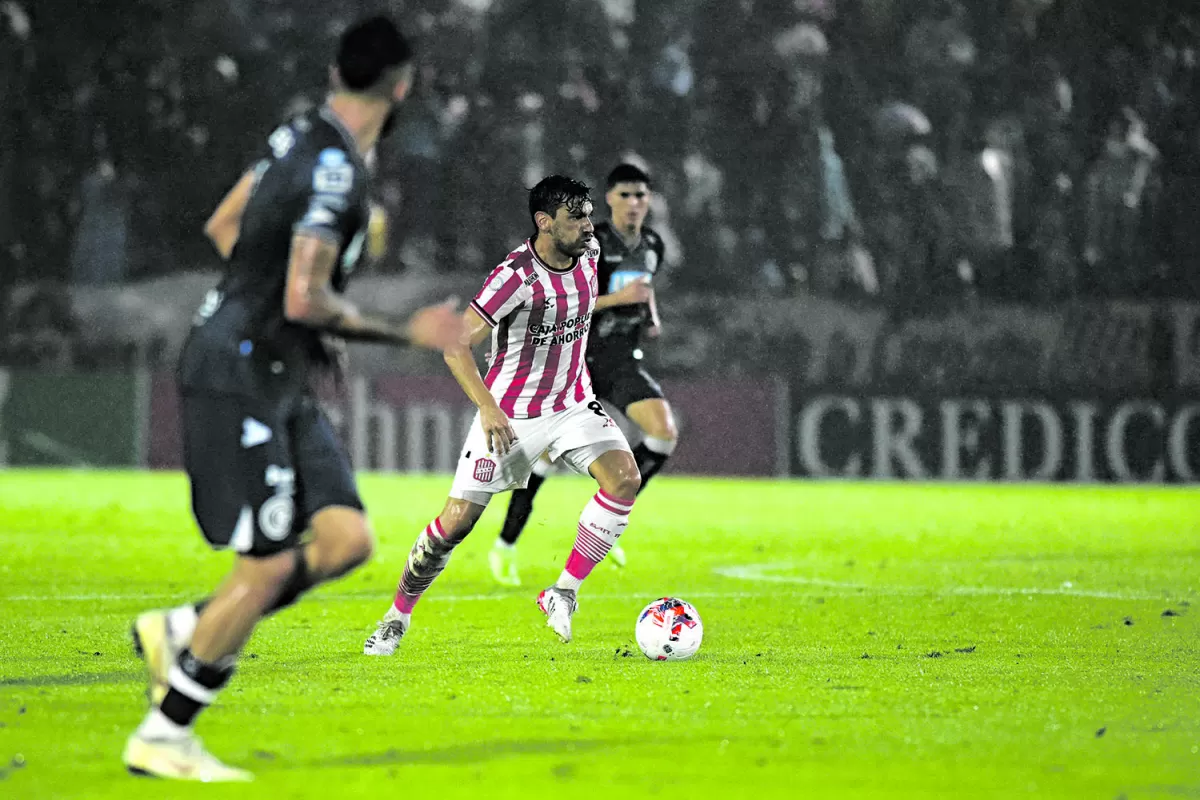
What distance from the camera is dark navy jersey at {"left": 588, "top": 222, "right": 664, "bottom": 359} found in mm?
11609

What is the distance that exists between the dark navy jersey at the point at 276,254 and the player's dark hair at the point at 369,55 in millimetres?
125

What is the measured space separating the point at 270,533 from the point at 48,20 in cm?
2873

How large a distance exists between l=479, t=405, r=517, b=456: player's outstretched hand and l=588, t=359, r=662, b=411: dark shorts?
3823 millimetres

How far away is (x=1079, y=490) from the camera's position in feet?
70.6

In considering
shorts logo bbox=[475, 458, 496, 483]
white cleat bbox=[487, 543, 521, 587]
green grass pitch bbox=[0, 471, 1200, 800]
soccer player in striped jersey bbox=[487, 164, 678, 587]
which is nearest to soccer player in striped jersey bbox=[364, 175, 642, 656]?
shorts logo bbox=[475, 458, 496, 483]

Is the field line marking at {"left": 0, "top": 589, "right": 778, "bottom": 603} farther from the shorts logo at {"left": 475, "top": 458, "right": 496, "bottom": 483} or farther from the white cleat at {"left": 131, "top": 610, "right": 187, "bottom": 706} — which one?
the white cleat at {"left": 131, "top": 610, "right": 187, "bottom": 706}

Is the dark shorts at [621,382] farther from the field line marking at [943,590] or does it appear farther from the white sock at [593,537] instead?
the white sock at [593,537]

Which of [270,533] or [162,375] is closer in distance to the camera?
[270,533]

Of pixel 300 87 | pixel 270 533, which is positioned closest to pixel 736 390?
pixel 300 87

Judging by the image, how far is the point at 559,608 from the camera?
817cm

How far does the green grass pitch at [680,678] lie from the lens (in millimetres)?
4871

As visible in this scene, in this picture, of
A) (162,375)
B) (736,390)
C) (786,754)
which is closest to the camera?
(786,754)

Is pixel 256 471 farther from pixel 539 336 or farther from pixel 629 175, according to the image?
pixel 629 175

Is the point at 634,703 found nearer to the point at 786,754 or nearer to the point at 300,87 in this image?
the point at 786,754
